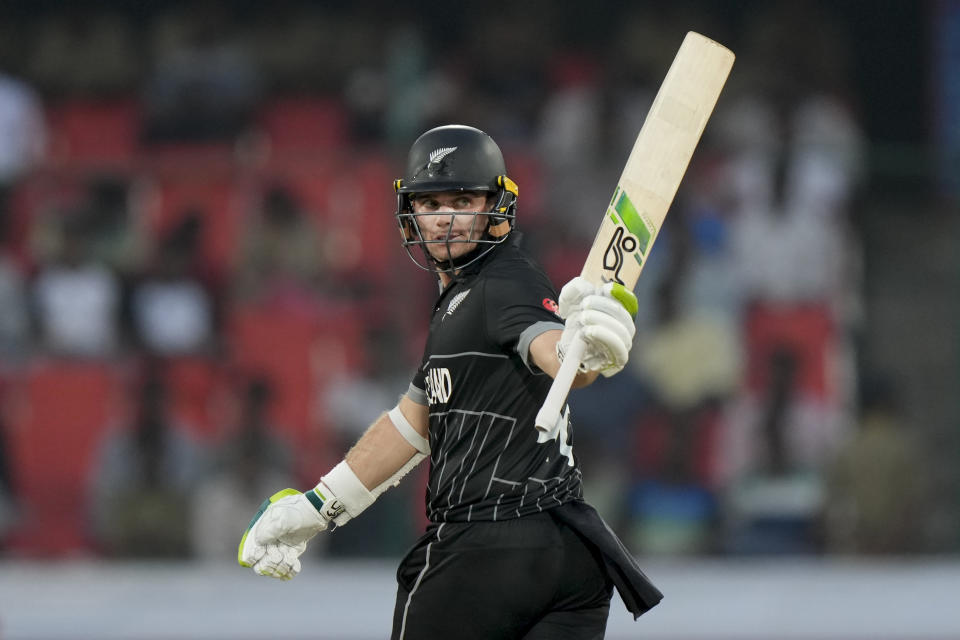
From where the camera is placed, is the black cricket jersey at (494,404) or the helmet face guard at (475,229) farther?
the helmet face guard at (475,229)

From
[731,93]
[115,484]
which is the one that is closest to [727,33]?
[731,93]

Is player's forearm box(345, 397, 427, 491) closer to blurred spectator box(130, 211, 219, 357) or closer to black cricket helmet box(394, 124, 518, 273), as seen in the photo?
black cricket helmet box(394, 124, 518, 273)

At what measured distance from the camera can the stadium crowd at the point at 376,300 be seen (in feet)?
25.7

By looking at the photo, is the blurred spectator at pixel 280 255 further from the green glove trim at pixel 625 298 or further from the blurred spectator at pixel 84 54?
the green glove trim at pixel 625 298

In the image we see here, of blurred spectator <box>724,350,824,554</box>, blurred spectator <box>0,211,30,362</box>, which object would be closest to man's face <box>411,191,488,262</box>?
blurred spectator <box>724,350,824,554</box>

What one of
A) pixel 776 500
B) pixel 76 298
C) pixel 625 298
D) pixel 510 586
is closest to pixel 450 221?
pixel 625 298

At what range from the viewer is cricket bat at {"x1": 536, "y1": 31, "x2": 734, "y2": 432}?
127 inches

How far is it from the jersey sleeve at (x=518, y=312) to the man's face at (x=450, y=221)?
174mm

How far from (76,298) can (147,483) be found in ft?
3.65

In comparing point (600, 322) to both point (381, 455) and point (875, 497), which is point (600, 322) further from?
point (875, 497)

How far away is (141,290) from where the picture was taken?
8258mm

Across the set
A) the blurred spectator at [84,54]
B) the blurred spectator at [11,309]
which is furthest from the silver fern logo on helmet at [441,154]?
the blurred spectator at [84,54]

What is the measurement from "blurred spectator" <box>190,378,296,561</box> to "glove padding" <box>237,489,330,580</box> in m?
4.26

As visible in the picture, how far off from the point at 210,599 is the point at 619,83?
12.5 feet
